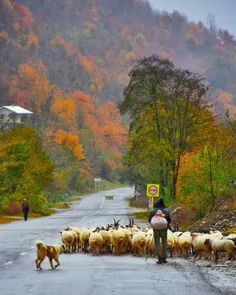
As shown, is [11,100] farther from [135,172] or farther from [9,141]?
[9,141]

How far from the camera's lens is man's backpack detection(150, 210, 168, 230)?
24.0m

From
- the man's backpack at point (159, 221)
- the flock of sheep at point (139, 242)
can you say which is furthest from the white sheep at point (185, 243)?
the man's backpack at point (159, 221)

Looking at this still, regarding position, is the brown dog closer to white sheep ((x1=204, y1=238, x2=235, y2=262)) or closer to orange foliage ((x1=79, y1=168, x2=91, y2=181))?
white sheep ((x1=204, y1=238, x2=235, y2=262))

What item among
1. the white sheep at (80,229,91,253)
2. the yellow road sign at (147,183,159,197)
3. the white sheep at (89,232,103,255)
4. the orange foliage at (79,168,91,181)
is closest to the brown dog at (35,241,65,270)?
the white sheep at (89,232,103,255)

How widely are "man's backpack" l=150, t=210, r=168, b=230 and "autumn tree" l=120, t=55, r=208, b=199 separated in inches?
1671

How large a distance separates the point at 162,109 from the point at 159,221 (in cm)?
4734

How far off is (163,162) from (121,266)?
46.6 m

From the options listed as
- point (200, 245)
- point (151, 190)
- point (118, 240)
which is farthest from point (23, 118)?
point (200, 245)

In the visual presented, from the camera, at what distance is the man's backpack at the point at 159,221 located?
2402cm

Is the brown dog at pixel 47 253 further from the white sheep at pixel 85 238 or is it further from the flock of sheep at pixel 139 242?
the white sheep at pixel 85 238

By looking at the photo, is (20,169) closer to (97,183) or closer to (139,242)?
(139,242)

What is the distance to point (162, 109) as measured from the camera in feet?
233

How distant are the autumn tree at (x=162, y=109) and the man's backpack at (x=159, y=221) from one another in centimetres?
4246

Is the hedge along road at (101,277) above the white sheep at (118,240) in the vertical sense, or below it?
below
